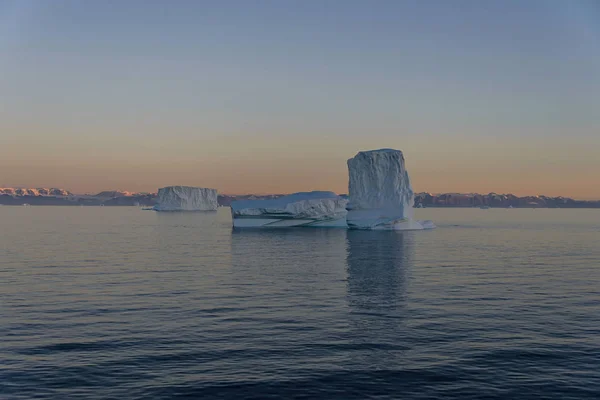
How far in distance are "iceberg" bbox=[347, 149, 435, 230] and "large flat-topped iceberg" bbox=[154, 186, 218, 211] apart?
113079 mm

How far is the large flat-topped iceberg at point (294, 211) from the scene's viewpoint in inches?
2872

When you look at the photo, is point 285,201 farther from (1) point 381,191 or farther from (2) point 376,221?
(1) point 381,191

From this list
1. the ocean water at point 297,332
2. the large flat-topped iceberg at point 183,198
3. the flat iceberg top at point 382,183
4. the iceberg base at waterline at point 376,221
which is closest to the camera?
the ocean water at point 297,332

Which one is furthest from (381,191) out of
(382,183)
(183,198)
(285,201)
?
(183,198)

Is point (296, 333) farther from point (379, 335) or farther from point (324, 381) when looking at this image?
point (324, 381)

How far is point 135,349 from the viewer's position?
1427 centimetres

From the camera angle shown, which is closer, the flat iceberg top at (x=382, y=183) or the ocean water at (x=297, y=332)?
the ocean water at (x=297, y=332)

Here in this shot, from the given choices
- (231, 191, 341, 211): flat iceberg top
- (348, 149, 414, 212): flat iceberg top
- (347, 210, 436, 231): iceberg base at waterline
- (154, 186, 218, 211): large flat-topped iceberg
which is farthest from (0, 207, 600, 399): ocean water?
(154, 186, 218, 211): large flat-topped iceberg

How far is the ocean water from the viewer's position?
38.7ft

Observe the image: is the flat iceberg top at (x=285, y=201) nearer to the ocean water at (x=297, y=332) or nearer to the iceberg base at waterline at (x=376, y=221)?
the iceberg base at waterline at (x=376, y=221)

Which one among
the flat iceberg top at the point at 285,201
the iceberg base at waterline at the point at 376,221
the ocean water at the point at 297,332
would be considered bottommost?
the ocean water at the point at 297,332

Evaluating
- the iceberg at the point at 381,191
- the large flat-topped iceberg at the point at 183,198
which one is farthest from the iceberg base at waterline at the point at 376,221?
the large flat-topped iceberg at the point at 183,198

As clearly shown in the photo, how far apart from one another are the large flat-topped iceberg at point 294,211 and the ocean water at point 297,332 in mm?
40516

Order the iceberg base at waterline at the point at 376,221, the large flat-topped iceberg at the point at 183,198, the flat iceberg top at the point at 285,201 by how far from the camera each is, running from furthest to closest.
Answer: the large flat-topped iceberg at the point at 183,198, the flat iceberg top at the point at 285,201, the iceberg base at waterline at the point at 376,221
